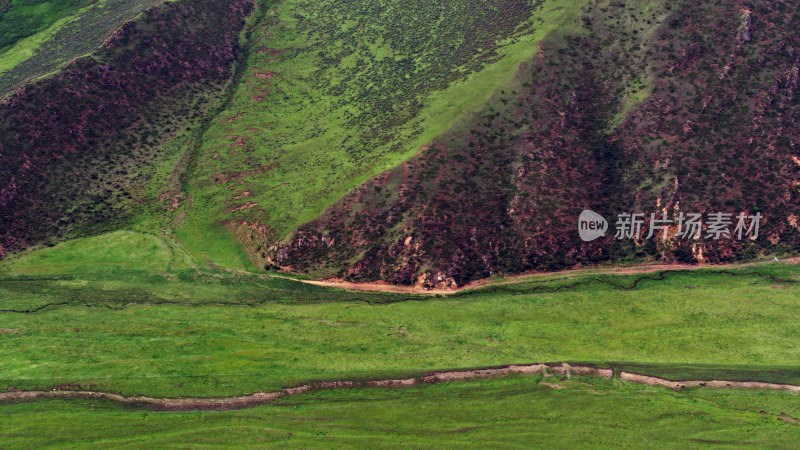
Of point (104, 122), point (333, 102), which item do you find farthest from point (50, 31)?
point (333, 102)

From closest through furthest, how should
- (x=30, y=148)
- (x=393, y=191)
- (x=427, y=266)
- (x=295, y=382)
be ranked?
(x=295, y=382) → (x=427, y=266) → (x=393, y=191) → (x=30, y=148)

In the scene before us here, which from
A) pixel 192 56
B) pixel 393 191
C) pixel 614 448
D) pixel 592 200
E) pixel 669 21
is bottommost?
pixel 614 448

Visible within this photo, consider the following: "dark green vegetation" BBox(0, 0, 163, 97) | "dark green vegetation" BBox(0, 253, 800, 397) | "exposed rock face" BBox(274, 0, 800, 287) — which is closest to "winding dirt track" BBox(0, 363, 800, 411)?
"dark green vegetation" BBox(0, 253, 800, 397)

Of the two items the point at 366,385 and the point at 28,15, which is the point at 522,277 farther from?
the point at 28,15

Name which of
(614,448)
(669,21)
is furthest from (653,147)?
Result: (614,448)

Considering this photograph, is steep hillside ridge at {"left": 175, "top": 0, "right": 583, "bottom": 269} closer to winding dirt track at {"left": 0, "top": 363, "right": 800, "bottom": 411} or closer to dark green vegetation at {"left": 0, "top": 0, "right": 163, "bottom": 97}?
winding dirt track at {"left": 0, "top": 363, "right": 800, "bottom": 411}

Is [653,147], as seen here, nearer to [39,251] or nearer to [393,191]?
[393,191]

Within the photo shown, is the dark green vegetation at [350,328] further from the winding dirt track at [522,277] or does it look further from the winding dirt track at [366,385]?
the winding dirt track at [522,277]
